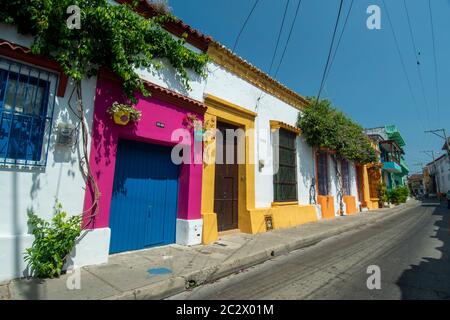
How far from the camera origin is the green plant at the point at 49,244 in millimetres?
3756

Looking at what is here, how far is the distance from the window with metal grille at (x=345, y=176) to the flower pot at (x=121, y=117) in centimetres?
1334

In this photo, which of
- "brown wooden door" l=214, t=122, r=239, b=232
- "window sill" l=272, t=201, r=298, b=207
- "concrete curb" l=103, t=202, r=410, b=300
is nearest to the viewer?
"concrete curb" l=103, t=202, r=410, b=300

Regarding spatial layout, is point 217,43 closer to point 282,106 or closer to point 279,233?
point 282,106

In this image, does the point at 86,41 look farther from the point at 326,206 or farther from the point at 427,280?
the point at 326,206

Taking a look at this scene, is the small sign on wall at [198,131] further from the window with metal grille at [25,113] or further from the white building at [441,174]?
the white building at [441,174]

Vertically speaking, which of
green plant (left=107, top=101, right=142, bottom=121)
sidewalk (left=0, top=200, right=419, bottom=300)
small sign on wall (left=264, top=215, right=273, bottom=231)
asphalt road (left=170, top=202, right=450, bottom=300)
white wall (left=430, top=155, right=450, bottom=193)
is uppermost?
white wall (left=430, top=155, right=450, bottom=193)

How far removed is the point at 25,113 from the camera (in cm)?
408

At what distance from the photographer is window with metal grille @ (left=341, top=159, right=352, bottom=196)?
15055 mm

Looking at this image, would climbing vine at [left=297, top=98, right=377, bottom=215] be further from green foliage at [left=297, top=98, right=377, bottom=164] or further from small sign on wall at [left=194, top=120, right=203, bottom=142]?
small sign on wall at [left=194, top=120, right=203, bottom=142]

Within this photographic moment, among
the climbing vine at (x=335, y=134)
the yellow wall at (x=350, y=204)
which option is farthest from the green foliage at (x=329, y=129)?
the yellow wall at (x=350, y=204)

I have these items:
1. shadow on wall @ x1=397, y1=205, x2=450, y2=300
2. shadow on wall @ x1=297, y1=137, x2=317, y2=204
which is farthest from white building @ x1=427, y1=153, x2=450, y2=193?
shadow on wall @ x1=397, y1=205, x2=450, y2=300

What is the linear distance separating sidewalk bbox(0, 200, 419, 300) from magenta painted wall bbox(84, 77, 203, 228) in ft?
2.95
